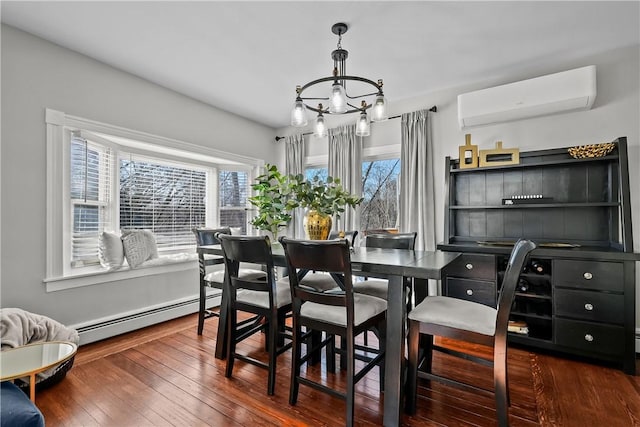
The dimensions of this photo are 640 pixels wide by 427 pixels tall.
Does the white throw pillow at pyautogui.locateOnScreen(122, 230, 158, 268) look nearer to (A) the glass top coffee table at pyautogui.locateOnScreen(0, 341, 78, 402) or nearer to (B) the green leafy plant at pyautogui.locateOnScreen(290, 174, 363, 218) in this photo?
(A) the glass top coffee table at pyautogui.locateOnScreen(0, 341, 78, 402)

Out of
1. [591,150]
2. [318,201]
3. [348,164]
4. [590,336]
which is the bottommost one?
[590,336]

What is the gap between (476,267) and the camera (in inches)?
111

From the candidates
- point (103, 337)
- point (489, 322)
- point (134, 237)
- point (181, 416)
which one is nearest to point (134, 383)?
point (181, 416)

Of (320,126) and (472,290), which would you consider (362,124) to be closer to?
(320,126)

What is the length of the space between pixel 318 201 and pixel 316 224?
0.18 m

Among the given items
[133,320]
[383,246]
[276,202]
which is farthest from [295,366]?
[133,320]

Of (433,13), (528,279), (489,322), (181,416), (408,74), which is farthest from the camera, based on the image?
(408,74)

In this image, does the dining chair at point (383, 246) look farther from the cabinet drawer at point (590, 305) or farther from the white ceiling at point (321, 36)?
the white ceiling at point (321, 36)

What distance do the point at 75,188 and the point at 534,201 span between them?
4.23 m

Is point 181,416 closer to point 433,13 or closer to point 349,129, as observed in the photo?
point 433,13

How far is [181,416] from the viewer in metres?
1.83

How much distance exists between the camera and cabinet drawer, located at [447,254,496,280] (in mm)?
2754

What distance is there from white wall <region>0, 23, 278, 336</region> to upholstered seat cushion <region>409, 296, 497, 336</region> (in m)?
2.84

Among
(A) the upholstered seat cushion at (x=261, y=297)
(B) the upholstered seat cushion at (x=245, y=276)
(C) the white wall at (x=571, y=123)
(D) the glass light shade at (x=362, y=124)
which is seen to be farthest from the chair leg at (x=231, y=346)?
(C) the white wall at (x=571, y=123)
